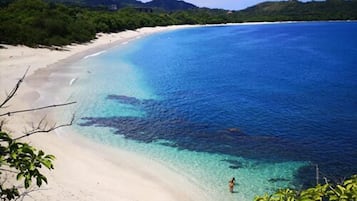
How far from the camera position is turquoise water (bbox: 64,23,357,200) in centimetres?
2177

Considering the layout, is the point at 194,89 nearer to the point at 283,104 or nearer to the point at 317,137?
the point at 283,104

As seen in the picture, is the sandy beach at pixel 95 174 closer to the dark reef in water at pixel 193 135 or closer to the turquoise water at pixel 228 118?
the turquoise water at pixel 228 118

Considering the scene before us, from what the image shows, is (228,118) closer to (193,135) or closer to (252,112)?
(252,112)

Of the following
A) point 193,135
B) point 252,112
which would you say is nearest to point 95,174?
point 193,135

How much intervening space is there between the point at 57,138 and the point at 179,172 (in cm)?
902

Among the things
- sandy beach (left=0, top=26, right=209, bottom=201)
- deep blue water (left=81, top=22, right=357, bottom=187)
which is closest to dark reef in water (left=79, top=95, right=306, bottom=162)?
deep blue water (left=81, top=22, right=357, bottom=187)

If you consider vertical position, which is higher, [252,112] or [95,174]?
[95,174]

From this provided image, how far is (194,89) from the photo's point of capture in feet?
144

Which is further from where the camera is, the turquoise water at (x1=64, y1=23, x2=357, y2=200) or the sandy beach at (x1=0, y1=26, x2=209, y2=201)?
the turquoise water at (x1=64, y1=23, x2=357, y2=200)

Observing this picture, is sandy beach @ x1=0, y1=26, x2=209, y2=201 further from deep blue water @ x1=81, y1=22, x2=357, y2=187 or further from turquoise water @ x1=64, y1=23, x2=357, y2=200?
deep blue water @ x1=81, y1=22, x2=357, y2=187

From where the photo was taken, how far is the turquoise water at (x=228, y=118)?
2177cm

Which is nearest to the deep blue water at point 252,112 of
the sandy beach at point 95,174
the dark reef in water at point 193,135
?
the dark reef in water at point 193,135

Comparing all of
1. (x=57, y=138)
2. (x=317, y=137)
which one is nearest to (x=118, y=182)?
(x=57, y=138)

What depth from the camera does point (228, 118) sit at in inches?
1251
